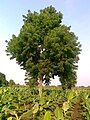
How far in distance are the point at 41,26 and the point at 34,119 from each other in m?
36.8

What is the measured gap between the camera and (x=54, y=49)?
47.8m

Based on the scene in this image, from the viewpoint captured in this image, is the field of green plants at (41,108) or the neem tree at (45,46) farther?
the neem tree at (45,46)

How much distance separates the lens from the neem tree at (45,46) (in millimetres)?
48000

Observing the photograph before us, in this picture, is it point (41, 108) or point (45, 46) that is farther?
point (45, 46)

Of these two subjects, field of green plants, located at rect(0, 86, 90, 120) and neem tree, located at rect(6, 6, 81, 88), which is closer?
field of green plants, located at rect(0, 86, 90, 120)

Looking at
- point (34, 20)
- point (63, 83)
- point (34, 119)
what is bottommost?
point (34, 119)

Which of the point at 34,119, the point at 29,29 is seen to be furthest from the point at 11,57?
the point at 34,119

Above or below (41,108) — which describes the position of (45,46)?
above

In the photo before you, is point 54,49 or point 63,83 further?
point 63,83

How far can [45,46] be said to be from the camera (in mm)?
48250

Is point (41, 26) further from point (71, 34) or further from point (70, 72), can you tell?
point (70, 72)

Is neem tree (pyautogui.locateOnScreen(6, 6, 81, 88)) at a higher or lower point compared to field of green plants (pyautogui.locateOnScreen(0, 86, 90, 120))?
higher

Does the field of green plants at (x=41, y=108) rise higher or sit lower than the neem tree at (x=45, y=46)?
lower

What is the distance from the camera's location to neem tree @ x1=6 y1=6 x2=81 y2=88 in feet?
157
